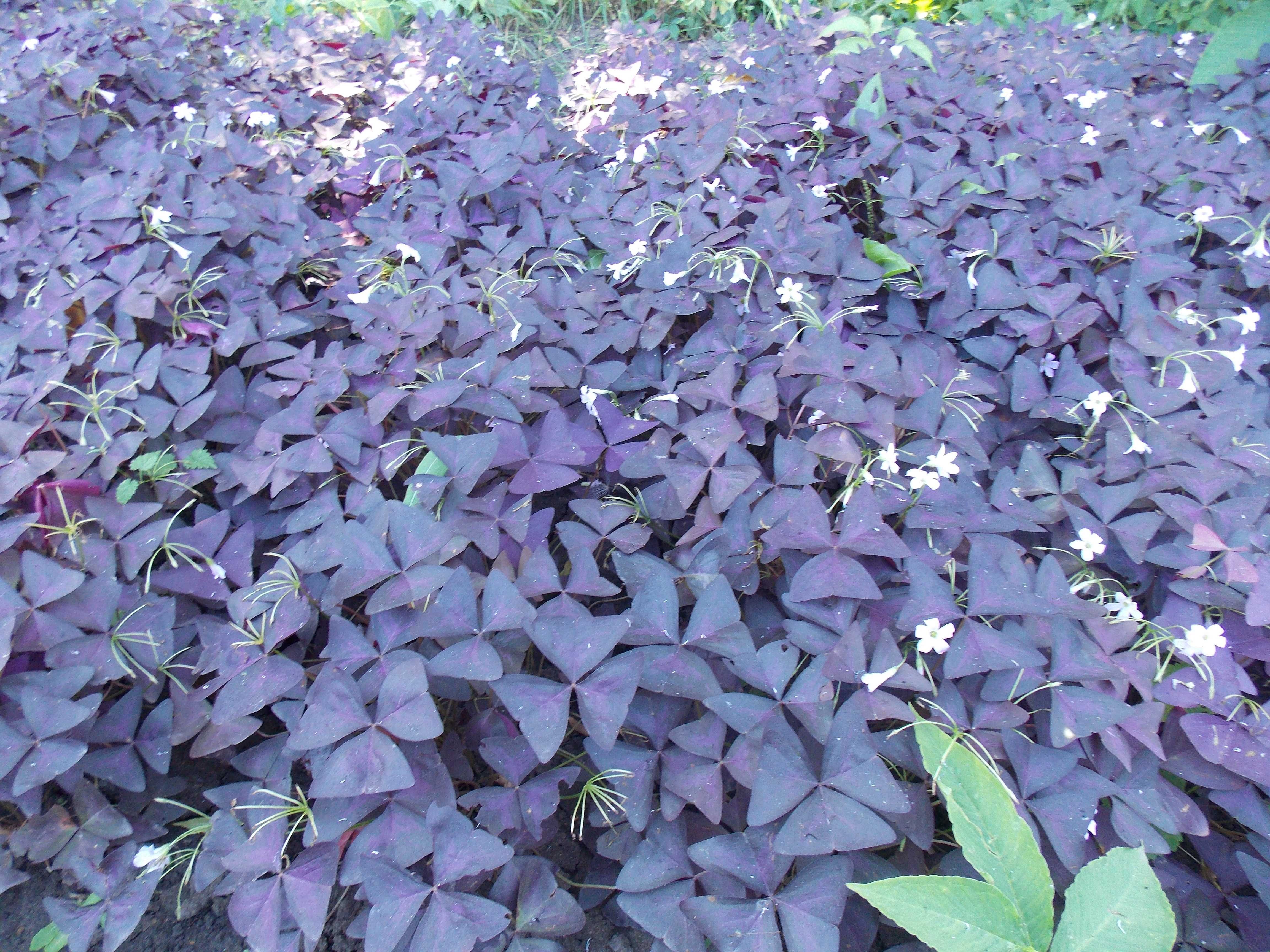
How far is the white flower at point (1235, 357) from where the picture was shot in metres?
1.42

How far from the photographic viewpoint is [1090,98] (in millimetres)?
2270

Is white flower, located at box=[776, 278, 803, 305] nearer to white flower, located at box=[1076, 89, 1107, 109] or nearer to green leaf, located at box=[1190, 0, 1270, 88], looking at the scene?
white flower, located at box=[1076, 89, 1107, 109]

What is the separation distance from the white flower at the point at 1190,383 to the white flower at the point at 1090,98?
1286 millimetres

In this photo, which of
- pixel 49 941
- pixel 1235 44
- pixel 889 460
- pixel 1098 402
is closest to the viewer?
pixel 49 941

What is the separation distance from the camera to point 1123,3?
343 centimetres

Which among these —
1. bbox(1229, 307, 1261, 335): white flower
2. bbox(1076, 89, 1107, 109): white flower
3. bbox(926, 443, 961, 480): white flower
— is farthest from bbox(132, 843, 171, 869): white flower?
bbox(1076, 89, 1107, 109): white flower

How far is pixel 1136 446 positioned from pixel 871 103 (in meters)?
1.42

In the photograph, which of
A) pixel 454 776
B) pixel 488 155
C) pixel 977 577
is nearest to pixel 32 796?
pixel 454 776

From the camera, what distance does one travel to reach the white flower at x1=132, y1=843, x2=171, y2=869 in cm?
107

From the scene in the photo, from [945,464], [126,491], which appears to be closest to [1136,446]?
[945,464]

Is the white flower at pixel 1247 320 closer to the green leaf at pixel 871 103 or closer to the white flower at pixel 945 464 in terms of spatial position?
the white flower at pixel 945 464

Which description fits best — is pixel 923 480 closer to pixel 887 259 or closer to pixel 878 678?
pixel 878 678

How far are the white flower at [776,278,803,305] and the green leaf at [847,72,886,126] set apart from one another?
901 millimetres

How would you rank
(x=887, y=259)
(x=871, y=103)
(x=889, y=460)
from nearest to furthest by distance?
(x=889, y=460)
(x=887, y=259)
(x=871, y=103)
